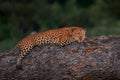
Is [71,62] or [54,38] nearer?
[71,62]

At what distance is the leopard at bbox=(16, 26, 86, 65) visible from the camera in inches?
414

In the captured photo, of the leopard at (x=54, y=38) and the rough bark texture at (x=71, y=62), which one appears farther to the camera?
the leopard at (x=54, y=38)

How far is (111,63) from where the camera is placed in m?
9.84

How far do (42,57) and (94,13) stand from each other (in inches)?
815

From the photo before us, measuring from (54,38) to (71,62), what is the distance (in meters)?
0.73

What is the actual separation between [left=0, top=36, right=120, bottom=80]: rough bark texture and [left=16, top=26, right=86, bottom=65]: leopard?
0.08 meters

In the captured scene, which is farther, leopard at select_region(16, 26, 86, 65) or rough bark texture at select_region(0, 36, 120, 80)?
leopard at select_region(16, 26, 86, 65)

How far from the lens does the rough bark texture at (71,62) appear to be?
32.2ft

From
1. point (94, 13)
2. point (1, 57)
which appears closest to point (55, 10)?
point (94, 13)

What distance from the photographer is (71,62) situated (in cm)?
1009

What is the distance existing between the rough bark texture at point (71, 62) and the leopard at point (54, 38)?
0.08 m

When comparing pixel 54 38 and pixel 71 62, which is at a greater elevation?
pixel 54 38

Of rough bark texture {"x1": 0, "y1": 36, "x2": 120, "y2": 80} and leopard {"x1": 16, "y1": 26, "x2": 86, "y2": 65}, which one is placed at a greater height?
leopard {"x1": 16, "y1": 26, "x2": 86, "y2": 65}

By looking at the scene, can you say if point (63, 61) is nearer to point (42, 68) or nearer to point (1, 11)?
point (42, 68)
